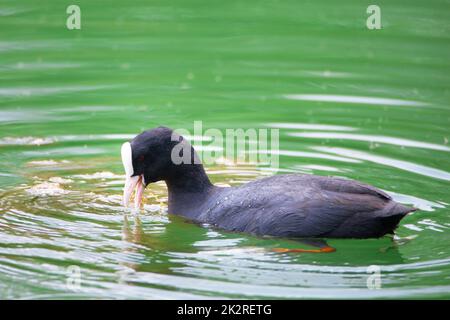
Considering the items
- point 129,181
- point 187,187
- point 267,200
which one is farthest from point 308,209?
point 129,181

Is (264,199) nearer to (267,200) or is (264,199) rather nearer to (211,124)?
(267,200)

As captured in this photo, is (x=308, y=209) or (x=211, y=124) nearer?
(x=308, y=209)

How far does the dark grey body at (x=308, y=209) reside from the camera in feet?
24.6

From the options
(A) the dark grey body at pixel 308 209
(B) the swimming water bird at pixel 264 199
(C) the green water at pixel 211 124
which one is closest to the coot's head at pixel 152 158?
(B) the swimming water bird at pixel 264 199

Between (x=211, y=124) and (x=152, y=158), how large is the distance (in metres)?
2.56

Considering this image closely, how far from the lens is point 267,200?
779cm

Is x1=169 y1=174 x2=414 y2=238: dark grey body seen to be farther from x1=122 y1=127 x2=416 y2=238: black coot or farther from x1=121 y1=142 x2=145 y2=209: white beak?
x1=121 y1=142 x2=145 y2=209: white beak

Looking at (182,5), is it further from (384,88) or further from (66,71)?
(384,88)

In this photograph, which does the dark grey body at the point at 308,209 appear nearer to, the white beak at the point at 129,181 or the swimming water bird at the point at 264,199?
the swimming water bird at the point at 264,199

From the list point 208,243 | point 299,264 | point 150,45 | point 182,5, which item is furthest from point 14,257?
point 182,5

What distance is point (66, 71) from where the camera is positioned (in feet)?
40.8

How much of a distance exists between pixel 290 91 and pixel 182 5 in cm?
343

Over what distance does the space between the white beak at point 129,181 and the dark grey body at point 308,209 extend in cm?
70

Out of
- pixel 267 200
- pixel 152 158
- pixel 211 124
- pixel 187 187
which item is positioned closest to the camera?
pixel 267 200
